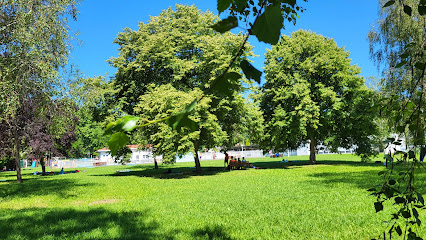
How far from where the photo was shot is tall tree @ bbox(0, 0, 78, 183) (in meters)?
10.1

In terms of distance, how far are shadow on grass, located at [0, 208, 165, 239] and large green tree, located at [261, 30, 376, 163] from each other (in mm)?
16599

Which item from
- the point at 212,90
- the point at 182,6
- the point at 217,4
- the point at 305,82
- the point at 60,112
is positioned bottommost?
the point at 212,90

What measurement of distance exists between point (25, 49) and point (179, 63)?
10.8 m

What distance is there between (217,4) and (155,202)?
8711 mm

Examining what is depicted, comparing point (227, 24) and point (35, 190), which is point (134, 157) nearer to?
point (35, 190)

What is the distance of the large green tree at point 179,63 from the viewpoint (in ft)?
63.4

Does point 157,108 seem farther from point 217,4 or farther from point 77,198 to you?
point 217,4

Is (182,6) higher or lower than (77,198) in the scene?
higher

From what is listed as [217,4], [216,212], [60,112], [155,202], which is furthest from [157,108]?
[217,4]

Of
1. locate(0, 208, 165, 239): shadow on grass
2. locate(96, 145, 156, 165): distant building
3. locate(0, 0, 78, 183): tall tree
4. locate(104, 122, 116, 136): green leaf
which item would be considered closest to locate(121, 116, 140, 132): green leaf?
locate(104, 122, 116, 136): green leaf

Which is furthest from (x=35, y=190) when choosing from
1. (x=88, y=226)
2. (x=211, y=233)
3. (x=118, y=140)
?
(x=118, y=140)

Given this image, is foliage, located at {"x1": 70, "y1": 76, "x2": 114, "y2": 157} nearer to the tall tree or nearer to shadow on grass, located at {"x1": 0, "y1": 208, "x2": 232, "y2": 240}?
the tall tree

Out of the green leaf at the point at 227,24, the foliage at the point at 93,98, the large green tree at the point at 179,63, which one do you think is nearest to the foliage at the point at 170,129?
the large green tree at the point at 179,63

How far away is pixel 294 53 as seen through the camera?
24625 millimetres
